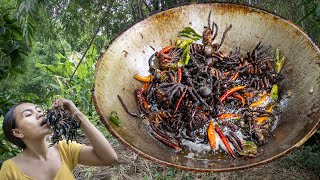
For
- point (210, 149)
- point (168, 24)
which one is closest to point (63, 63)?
point (168, 24)

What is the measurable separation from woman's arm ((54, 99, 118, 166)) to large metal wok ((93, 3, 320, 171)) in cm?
9

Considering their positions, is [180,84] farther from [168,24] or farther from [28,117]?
[28,117]

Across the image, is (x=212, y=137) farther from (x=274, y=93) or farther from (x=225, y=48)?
(x=225, y=48)

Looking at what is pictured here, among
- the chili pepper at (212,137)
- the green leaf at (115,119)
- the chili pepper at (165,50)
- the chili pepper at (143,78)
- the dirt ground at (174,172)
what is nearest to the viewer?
the green leaf at (115,119)

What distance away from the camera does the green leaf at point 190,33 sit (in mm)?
3051

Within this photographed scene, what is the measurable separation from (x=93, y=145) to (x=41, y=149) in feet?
0.96

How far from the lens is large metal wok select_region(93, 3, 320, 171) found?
208 cm

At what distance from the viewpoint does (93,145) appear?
2082mm

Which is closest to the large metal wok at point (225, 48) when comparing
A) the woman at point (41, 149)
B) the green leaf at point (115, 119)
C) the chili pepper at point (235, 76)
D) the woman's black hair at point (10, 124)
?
the green leaf at point (115, 119)

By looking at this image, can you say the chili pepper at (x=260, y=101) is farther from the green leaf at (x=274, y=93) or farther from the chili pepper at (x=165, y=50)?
the chili pepper at (x=165, y=50)

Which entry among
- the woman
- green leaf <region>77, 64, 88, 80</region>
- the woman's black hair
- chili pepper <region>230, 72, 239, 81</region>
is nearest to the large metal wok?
the woman

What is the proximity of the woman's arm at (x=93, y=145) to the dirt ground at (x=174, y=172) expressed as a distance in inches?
75.0

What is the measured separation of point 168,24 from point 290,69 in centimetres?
103

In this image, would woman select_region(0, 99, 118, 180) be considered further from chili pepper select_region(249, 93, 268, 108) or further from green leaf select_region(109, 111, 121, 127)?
chili pepper select_region(249, 93, 268, 108)
